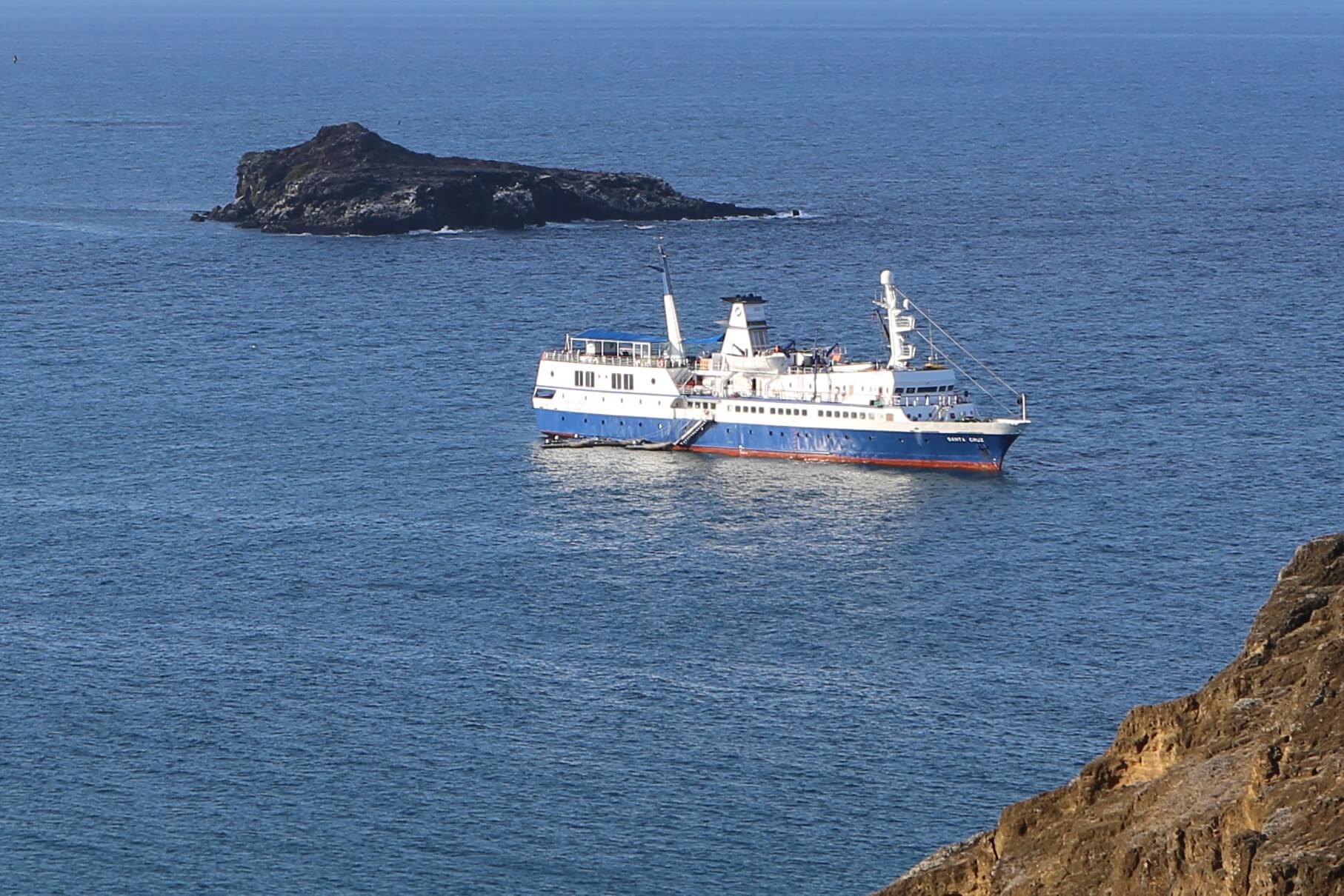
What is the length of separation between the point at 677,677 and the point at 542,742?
7.55m

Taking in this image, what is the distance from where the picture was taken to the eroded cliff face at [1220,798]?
2427 cm

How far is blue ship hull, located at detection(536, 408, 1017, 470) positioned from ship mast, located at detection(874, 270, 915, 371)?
4.77 metres

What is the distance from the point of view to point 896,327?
116 m

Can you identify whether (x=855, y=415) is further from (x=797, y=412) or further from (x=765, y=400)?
(x=765, y=400)

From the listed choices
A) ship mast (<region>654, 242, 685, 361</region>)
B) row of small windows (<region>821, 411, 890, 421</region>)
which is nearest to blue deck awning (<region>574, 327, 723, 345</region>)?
ship mast (<region>654, 242, 685, 361</region>)

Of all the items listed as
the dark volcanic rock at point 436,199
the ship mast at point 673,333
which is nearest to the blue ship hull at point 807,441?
the ship mast at point 673,333

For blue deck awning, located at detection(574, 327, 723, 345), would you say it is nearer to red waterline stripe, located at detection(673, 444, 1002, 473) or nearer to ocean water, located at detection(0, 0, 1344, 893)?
ocean water, located at detection(0, 0, 1344, 893)

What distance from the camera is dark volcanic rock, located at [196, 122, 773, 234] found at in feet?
624

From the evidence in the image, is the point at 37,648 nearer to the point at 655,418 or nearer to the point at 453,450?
the point at 453,450

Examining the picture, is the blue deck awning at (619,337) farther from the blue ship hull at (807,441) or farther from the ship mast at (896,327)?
the ship mast at (896,327)

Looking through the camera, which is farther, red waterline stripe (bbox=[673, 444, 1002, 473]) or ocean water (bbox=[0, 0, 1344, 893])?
red waterline stripe (bbox=[673, 444, 1002, 473])

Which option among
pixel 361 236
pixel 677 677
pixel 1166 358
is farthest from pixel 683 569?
pixel 361 236

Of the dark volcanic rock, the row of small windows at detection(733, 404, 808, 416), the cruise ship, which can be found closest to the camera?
the cruise ship

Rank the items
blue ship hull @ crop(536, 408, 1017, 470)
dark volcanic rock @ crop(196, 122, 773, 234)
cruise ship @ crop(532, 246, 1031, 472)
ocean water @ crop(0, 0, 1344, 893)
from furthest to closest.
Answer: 1. dark volcanic rock @ crop(196, 122, 773, 234)
2. cruise ship @ crop(532, 246, 1031, 472)
3. blue ship hull @ crop(536, 408, 1017, 470)
4. ocean water @ crop(0, 0, 1344, 893)
